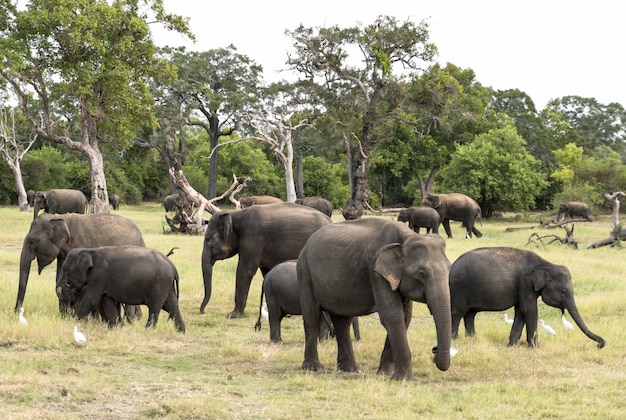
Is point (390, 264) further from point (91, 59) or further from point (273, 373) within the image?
point (91, 59)

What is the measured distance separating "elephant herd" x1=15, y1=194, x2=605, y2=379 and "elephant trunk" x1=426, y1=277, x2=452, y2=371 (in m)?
0.01

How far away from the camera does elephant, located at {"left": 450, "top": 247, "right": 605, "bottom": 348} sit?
11672mm

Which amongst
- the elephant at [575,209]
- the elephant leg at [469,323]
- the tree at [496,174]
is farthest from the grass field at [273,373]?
the tree at [496,174]

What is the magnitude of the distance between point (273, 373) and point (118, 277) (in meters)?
3.47

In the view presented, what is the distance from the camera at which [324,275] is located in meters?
9.56

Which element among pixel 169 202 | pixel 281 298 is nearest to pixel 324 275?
pixel 281 298

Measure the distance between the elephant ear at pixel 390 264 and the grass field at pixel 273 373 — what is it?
1.15 meters

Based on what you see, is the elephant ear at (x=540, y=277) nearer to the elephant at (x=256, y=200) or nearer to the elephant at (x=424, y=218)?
the elephant at (x=424, y=218)

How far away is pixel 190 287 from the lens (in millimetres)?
17109

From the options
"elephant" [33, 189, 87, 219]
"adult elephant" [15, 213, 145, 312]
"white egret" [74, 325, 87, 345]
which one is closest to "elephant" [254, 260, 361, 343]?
"white egret" [74, 325, 87, 345]

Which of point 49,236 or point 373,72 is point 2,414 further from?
point 373,72

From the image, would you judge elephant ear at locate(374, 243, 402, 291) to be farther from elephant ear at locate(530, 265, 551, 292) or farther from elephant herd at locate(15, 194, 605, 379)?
elephant ear at locate(530, 265, 551, 292)

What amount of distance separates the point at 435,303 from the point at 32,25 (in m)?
28.1

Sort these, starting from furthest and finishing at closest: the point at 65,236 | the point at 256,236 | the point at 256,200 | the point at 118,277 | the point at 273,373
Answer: the point at 256,200 < the point at 256,236 < the point at 65,236 < the point at 118,277 < the point at 273,373
